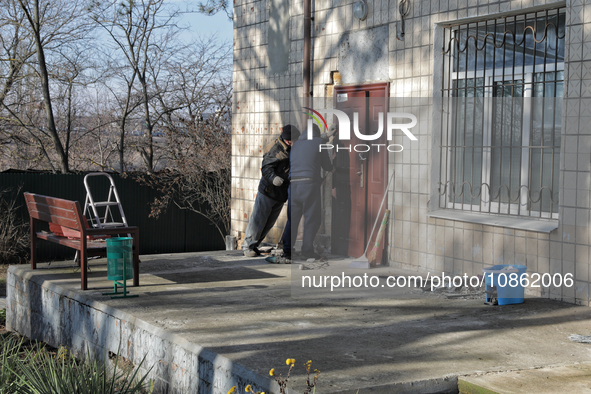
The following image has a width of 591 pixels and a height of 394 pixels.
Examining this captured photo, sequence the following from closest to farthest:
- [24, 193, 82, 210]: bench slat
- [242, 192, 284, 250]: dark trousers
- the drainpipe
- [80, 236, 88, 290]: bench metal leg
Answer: [80, 236, 88, 290]: bench metal leg < [24, 193, 82, 210]: bench slat < [242, 192, 284, 250]: dark trousers < the drainpipe

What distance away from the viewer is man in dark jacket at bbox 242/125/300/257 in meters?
8.59

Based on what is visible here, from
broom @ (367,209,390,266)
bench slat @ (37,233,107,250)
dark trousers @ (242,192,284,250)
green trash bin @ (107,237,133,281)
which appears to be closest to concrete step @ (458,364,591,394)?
green trash bin @ (107,237,133,281)

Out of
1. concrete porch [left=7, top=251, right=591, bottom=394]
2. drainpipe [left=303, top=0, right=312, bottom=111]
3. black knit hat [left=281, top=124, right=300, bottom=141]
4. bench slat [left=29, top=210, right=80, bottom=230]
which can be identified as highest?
drainpipe [left=303, top=0, right=312, bottom=111]

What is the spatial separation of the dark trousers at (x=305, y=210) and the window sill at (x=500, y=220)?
1708 millimetres

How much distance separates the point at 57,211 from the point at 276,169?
9.49 ft

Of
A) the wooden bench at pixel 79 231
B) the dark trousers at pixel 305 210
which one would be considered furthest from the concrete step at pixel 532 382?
the dark trousers at pixel 305 210

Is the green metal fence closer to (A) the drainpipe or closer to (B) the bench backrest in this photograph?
(B) the bench backrest

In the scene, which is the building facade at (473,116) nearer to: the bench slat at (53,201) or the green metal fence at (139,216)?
the bench slat at (53,201)

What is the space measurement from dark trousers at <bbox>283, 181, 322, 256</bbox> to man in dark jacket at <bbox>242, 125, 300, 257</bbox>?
0.26 metres

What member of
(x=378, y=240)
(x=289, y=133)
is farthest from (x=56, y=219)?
(x=378, y=240)

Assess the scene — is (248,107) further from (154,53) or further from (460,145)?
(154,53)

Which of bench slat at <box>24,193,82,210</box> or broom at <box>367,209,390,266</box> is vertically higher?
bench slat at <box>24,193,82,210</box>

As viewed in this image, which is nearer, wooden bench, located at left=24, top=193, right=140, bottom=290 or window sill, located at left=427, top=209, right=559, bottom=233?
window sill, located at left=427, top=209, right=559, bottom=233

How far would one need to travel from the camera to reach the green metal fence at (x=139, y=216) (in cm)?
1413
